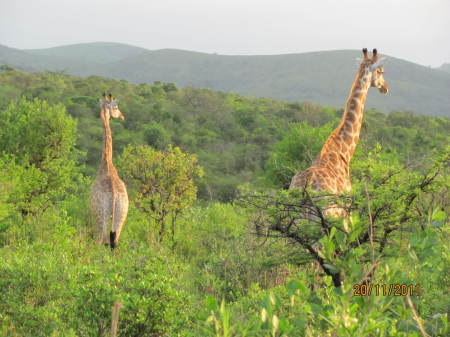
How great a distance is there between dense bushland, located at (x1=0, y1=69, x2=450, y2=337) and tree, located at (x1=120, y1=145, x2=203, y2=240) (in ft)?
0.10

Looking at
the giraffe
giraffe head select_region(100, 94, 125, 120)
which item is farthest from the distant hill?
the giraffe

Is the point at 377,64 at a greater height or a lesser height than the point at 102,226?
greater

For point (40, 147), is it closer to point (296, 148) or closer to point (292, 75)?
point (296, 148)

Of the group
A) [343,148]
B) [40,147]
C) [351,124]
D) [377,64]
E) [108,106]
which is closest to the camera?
[343,148]

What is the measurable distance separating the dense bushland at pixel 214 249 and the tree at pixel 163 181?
0.03 metres

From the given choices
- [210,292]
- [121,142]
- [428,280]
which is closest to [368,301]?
[428,280]

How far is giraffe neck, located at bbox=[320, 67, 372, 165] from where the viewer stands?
23.5 ft

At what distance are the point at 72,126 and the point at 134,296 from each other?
28.4ft

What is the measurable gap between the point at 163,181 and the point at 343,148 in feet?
14.3

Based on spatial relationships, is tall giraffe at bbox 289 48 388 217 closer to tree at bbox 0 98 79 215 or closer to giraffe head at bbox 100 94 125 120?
giraffe head at bbox 100 94 125 120

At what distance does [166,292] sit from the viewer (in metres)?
4.44

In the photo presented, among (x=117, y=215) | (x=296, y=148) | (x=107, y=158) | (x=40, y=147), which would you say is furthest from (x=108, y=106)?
(x=296, y=148)

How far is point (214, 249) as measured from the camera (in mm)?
8516

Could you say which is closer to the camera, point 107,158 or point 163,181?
point 107,158
